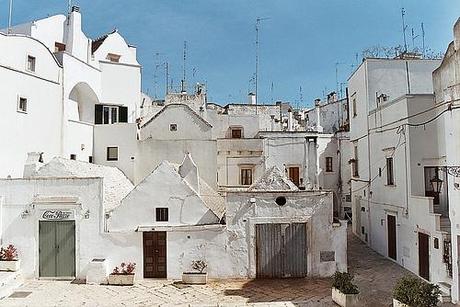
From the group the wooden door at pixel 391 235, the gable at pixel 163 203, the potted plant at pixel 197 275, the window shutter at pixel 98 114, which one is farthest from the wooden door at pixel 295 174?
the window shutter at pixel 98 114

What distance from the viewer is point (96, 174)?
23656 millimetres

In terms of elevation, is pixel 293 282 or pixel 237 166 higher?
pixel 237 166

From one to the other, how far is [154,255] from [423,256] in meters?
11.5

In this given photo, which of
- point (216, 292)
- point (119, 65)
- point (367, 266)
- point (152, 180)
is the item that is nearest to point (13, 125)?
point (152, 180)

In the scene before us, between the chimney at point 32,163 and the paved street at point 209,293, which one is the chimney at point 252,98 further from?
the paved street at point 209,293

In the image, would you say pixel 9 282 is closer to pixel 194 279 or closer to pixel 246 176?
pixel 194 279

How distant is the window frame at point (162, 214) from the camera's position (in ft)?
62.4

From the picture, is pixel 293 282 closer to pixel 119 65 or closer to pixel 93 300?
pixel 93 300

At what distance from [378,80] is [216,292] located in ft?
51.6

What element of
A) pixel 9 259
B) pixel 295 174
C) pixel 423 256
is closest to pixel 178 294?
pixel 9 259

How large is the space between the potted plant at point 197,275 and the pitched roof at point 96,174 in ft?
16.1

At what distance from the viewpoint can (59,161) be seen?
21562 mm

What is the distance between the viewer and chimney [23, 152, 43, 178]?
21.4 metres

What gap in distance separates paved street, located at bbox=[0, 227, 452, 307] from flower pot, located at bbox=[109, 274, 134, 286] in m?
0.34
